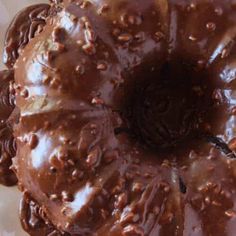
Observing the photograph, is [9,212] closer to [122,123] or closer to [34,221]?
[34,221]

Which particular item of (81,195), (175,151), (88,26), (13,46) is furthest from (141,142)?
(13,46)

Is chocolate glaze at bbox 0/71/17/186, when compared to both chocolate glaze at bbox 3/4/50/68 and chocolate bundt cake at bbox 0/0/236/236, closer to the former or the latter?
chocolate glaze at bbox 3/4/50/68

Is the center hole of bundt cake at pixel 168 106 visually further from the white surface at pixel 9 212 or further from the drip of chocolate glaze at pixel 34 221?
the white surface at pixel 9 212

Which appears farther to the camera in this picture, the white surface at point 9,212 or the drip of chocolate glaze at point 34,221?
the white surface at point 9,212

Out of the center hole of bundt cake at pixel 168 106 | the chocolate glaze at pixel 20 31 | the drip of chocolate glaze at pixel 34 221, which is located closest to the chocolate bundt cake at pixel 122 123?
the center hole of bundt cake at pixel 168 106

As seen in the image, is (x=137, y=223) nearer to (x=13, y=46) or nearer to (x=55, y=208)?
(x=55, y=208)

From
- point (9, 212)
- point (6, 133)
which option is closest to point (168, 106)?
point (6, 133)
